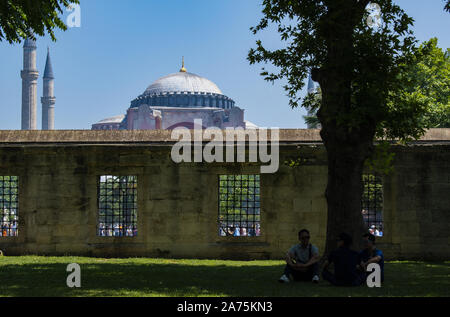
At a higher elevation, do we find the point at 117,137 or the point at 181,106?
the point at 181,106

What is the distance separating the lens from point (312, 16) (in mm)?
11820

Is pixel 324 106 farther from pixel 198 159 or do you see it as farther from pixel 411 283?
pixel 198 159

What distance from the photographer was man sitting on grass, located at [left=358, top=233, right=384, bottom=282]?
33.1ft

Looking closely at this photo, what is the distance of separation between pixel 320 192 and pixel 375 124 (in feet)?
17.0

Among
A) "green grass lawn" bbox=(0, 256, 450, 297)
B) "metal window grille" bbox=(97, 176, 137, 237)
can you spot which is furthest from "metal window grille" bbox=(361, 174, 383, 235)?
"metal window grille" bbox=(97, 176, 137, 237)

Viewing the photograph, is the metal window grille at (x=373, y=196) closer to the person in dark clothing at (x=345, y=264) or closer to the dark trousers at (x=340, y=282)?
the dark trousers at (x=340, y=282)

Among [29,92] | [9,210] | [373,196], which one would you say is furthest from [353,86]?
[29,92]

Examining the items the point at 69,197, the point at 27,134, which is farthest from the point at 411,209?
the point at 27,134

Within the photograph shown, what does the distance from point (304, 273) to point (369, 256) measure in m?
1.12

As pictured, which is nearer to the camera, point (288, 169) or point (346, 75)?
point (346, 75)

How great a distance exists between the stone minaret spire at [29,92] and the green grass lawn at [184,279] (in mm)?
108875

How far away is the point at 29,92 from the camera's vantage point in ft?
389

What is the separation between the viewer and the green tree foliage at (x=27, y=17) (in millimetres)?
13438

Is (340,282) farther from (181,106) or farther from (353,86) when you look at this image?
(181,106)
